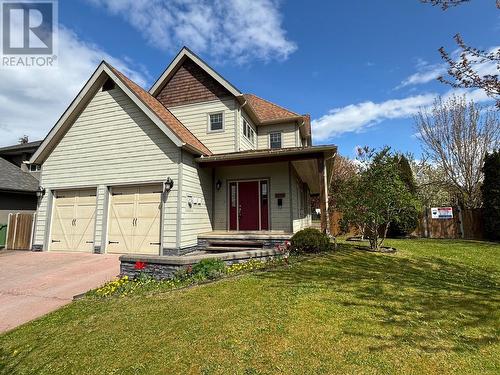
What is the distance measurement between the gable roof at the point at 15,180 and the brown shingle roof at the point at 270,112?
13644 mm

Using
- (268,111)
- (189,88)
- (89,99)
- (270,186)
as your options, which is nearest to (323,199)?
(270,186)

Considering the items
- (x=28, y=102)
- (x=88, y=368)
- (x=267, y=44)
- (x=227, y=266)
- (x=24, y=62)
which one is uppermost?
(x=28, y=102)

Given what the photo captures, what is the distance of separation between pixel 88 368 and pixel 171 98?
12572 millimetres

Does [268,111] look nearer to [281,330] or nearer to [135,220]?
[135,220]

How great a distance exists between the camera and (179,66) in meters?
13.4

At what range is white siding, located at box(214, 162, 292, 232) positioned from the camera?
11039 millimetres

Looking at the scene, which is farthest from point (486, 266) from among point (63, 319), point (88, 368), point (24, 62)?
point (24, 62)

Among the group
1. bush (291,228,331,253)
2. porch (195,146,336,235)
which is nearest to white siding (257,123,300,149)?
porch (195,146,336,235)

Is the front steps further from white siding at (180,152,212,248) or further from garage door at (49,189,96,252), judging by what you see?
garage door at (49,189,96,252)

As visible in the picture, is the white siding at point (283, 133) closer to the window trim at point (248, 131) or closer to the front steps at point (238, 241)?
the window trim at point (248, 131)

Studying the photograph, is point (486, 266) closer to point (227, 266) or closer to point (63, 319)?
point (227, 266)

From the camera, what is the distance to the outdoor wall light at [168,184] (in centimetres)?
949

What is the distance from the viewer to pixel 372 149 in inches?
Result: 394

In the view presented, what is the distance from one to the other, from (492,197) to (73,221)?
823 inches
